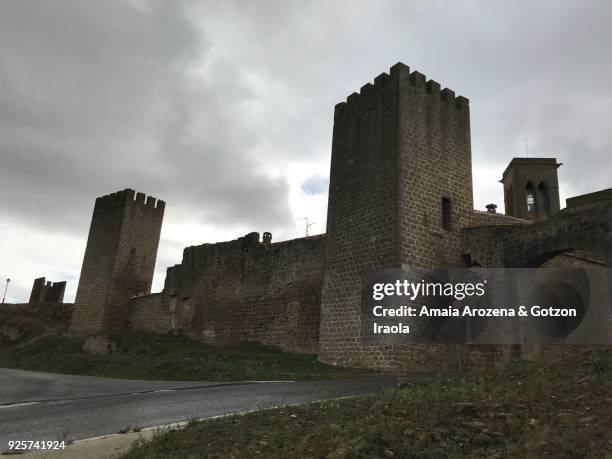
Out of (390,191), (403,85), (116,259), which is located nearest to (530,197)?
(403,85)

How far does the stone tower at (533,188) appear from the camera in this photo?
109ft

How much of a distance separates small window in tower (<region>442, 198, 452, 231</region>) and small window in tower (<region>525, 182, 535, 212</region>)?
18.0 meters

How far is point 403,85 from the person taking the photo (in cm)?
1769

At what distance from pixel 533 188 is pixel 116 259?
86.1 ft

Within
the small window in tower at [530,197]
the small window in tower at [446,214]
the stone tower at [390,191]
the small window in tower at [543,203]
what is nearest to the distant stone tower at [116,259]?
the stone tower at [390,191]

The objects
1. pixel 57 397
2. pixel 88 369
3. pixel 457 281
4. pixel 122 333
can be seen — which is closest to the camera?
pixel 57 397

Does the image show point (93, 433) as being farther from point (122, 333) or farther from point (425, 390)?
point (122, 333)

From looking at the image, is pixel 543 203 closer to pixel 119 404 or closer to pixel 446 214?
pixel 446 214

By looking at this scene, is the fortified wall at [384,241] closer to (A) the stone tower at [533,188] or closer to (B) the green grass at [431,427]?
(B) the green grass at [431,427]

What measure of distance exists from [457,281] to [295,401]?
30.5 ft

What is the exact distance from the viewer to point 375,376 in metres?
13.8

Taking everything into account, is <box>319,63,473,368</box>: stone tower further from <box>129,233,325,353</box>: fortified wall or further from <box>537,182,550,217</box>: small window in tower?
<box>537,182,550,217</box>: small window in tower

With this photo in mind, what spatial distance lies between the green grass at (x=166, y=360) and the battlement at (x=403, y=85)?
9.41 meters

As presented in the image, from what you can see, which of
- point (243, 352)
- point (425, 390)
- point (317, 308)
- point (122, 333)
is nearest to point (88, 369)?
point (122, 333)
